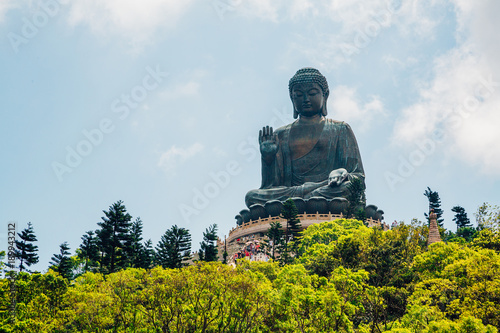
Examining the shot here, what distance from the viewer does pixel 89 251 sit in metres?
30.9

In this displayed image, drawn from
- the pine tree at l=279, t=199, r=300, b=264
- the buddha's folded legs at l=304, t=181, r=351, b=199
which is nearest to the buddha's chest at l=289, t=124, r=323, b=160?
the buddha's folded legs at l=304, t=181, r=351, b=199

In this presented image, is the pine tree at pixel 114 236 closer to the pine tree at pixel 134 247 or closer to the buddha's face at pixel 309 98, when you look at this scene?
the pine tree at pixel 134 247

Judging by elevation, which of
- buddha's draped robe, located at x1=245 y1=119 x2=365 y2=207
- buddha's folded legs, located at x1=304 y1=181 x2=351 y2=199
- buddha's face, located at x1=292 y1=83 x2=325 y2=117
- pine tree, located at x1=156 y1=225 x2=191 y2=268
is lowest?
pine tree, located at x1=156 y1=225 x2=191 y2=268

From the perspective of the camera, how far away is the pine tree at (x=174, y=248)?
1041 inches

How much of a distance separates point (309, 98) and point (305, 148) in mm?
3205

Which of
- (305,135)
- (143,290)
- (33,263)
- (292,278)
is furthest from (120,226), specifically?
(305,135)

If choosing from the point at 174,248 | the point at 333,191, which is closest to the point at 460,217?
the point at 333,191

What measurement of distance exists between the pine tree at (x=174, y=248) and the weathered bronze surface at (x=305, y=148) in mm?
12084

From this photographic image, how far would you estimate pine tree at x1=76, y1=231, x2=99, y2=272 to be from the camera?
97.9 feet

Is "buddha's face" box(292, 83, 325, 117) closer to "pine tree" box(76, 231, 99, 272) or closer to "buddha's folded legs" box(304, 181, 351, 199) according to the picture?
"buddha's folded legs" box(304, 181, 351, 199)

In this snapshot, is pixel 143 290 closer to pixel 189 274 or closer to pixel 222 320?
pixel 189 274

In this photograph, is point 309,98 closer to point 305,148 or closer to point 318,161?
point 305,148

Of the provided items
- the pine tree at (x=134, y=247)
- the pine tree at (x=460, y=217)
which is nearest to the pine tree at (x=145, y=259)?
the pine tree at (x=134, y=247)

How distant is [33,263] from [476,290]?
66.6 ft
